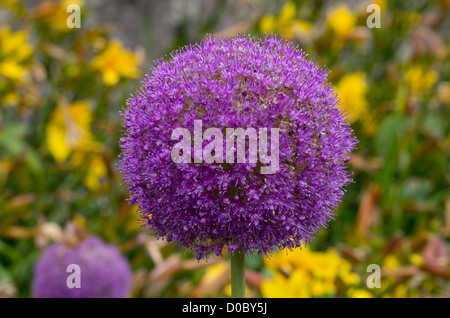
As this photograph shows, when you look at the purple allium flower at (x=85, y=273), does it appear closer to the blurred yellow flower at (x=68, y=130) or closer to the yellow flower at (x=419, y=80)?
the blurred yellow flower at (x=68, y=130)

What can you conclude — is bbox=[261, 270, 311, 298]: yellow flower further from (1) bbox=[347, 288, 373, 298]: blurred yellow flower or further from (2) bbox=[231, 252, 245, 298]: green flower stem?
(2) bbox=[231, 252, 245, 298]: green flower stem

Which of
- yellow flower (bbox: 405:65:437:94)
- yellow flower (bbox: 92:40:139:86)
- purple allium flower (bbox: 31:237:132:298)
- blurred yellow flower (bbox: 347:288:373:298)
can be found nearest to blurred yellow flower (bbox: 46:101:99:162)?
yellow flower (bbox: 92:40:139:86)

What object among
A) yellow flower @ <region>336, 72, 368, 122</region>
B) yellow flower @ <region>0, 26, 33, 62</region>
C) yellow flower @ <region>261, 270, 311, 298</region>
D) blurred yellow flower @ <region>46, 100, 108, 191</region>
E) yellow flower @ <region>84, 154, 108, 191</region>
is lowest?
yellow flower @ <region>261, 270, 311, 298</region>

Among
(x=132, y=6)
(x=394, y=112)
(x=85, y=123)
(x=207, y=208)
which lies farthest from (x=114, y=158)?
(x=132, y=6)

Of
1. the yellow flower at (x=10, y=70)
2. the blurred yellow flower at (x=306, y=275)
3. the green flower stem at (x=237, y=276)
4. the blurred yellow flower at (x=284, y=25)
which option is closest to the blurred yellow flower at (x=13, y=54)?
the yellow flower at (x=10, y=70)

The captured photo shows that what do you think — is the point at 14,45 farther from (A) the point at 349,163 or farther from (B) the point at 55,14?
(A) the point at 349,163
